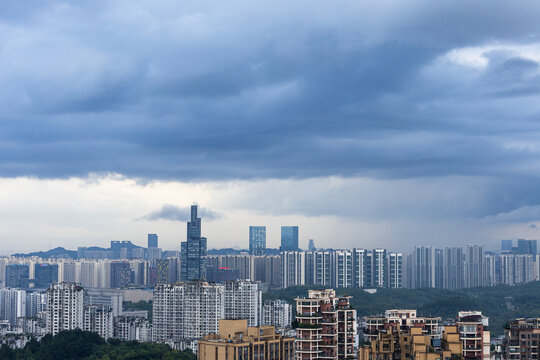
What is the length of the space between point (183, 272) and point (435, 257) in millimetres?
25807

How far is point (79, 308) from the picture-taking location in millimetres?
36062

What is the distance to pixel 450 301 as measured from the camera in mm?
53531

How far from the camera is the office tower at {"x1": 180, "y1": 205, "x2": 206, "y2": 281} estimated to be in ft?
234

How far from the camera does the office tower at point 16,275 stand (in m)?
82.5

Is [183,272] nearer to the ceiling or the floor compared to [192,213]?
nearer to the floor

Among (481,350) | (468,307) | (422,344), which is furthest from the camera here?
(468,307)

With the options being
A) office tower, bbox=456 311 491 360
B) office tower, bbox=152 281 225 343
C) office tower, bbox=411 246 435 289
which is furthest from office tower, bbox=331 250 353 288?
office tower, bbox=456 311 491 360

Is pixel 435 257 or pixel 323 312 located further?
pixel 435 257

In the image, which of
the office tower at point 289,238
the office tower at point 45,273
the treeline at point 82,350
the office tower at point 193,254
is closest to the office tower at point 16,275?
the office tower at point 45,273

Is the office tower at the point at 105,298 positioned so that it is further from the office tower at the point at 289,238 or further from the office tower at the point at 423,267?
the office tower at the point at 289,238

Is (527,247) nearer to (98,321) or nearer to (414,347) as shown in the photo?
(98,321)

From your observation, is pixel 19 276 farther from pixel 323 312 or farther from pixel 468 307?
pixel 323 312

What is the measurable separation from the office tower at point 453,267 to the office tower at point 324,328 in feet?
201

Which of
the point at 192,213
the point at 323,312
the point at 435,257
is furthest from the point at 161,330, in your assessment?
the point at 435,257
